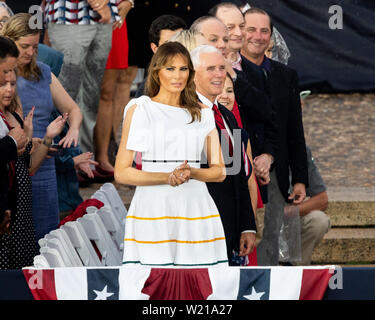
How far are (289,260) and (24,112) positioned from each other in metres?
2.10

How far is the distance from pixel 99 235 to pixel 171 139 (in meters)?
1.37

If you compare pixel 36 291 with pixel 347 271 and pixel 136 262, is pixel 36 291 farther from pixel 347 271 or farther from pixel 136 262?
pixel 347 271

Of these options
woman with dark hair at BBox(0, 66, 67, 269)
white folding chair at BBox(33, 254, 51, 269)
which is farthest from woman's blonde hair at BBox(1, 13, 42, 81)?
white folding chair at BBox(33, 254, 51, 269)

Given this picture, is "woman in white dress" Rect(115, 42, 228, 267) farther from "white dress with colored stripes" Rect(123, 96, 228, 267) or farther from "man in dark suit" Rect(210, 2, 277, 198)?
"man in dark suit" Rect(210, 2, 277, 198)

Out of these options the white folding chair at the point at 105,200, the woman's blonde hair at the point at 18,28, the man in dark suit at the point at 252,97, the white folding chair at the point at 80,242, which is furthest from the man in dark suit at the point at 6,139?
the white folding chair at the point at 105,200

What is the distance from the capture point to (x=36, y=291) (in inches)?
193

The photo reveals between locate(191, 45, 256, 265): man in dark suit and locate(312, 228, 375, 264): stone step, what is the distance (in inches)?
101

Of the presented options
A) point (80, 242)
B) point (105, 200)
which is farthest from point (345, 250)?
point (80, 242)

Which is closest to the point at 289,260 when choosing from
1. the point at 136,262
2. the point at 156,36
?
the point at 156,36

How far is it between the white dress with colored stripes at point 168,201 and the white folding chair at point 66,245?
63 cm

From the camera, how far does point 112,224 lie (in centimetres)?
647

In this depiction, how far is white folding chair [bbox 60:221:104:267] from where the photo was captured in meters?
5.69
